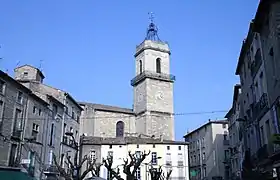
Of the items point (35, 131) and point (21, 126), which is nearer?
point (21, 126)

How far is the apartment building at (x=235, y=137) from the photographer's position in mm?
34000

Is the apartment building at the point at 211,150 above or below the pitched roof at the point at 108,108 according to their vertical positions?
below

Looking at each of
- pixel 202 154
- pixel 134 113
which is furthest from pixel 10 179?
pixel 202 154

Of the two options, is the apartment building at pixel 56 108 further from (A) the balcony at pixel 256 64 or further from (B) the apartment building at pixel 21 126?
(A) the balcony at pixel 256 64

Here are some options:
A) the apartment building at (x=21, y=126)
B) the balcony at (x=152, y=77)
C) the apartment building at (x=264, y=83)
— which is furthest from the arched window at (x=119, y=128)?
the apartment building at (x=264, y=83)

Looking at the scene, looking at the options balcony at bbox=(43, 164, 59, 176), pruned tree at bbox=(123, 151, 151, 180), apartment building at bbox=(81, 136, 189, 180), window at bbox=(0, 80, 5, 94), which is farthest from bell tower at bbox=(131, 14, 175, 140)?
window at bbox=(0, 80, 5, 94)

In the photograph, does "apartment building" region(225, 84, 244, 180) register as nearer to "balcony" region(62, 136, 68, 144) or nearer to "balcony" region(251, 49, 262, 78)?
"balcony" region(251, 49, 262, 78)

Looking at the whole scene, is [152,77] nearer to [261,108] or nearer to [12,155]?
[12,155]

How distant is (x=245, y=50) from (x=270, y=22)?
29.9 ft

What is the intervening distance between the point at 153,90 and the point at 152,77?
2.61 metres

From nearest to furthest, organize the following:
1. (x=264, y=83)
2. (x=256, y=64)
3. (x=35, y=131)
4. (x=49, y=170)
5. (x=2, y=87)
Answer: (x=264, y=83) < (x=256, y=64) < (x=2, y=87) < (x=35, y=131) < (x=49, y=170)

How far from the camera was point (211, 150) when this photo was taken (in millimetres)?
58562

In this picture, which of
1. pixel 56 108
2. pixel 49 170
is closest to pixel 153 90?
pixel 56 108

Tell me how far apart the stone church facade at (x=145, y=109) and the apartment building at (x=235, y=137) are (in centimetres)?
1396
